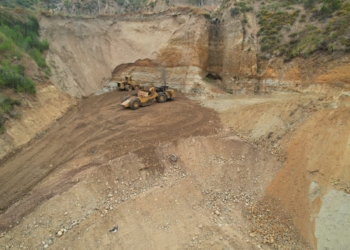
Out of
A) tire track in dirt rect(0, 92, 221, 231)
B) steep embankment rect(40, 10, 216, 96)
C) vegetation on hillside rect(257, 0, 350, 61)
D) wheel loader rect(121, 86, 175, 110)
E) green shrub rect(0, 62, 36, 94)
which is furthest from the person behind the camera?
steep embankment rect(40, 10, 216, 96)

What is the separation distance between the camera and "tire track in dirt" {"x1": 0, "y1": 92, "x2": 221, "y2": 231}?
8.02 metres

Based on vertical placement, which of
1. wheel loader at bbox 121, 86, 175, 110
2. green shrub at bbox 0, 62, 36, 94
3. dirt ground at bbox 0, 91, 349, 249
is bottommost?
dirt ground at bbox 0, 91, 349, 249

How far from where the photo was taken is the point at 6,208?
24.2 feet

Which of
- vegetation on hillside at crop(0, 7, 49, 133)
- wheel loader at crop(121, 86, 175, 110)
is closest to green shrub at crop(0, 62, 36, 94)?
vegetation on hillside at crop(0, 7, 49, 133)

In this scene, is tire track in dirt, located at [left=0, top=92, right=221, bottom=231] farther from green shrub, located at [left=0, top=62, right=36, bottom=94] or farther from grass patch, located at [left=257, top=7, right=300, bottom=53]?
grass patch, located at [left=257, top=7, right=300, bottom=53]

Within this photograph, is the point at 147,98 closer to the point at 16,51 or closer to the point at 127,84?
the point at 127,84

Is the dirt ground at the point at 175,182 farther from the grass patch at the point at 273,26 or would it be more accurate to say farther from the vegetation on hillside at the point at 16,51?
the grass patch at the point at 273,26

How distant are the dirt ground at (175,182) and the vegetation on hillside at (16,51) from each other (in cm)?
245

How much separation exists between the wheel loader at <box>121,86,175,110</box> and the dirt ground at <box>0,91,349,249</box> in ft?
8.57

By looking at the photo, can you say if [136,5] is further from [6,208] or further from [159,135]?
[6,208]

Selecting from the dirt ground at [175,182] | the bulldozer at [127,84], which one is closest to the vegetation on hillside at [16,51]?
the dirt ground at [175,182]

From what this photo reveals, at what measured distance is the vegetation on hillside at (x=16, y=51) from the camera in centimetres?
1145

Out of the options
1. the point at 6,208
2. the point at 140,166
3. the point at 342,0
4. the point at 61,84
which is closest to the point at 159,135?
the point at 140,166

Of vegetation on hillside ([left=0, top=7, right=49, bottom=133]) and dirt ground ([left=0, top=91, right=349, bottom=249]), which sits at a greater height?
vegetation on hillside ([left=0, top=7, right=49, bottom=133])
